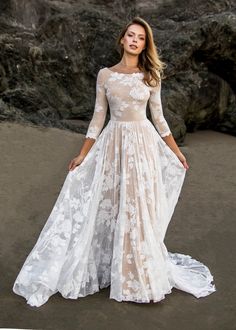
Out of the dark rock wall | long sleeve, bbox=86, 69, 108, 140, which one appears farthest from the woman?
the dark rock wall

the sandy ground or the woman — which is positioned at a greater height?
the woman

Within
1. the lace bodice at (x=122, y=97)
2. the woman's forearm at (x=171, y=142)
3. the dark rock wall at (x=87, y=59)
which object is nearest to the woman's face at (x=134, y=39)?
the lace bodice at (x=122, y=97)

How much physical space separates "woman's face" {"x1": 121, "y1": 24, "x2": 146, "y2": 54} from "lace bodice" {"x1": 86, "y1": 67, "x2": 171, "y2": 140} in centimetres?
12

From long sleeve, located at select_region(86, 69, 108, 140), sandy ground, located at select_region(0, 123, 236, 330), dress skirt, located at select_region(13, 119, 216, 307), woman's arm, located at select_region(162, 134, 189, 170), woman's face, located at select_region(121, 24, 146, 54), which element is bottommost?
sandy ground, located at select_region(0, 123, 236, 330)

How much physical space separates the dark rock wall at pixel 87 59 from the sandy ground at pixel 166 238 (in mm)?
524

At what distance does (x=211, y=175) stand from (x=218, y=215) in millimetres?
998

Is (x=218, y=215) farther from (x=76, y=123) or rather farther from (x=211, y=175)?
(x=76, y=123)

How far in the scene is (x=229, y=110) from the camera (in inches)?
283

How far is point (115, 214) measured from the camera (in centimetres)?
280

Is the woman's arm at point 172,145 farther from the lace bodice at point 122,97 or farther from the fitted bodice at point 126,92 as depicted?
the fitted bodice at point 126,92

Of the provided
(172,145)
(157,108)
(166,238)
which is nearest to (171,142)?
(172,145)

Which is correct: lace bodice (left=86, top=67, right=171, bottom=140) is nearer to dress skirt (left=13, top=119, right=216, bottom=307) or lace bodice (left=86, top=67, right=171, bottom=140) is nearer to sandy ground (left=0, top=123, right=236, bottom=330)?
dress skirt (left=13, top=119, right=216, bottom=307)

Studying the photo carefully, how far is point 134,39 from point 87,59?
4.17m

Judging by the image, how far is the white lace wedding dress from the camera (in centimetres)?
272
